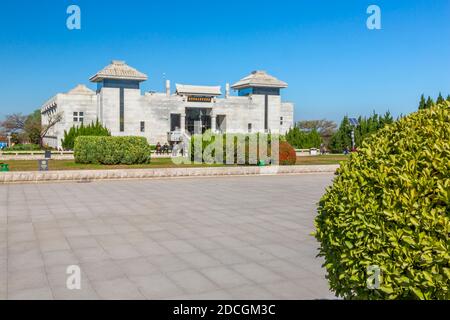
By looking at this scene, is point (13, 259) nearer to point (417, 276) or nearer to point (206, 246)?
point (206, 246)

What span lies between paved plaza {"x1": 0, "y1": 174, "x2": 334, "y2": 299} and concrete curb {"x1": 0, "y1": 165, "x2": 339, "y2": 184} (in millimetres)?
4181

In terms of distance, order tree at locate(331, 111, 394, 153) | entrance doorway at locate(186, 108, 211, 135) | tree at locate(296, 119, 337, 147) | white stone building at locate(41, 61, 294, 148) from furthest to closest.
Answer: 1. tree at locate(296, 119, 337, 147)
2. entrance doorway at locate(186, 108, 211, 135)
3. white stone building at locate(41, 61, 294, 148)
4. tree at locate(331, 111, 394, 153)

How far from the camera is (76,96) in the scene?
190 ft

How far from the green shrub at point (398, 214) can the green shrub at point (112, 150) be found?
78.1 ft

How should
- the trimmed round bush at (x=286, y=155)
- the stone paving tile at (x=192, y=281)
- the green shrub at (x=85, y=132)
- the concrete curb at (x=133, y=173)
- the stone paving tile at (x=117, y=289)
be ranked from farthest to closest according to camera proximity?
1. the green shrub at (x=85, y=132)
2. the trimmed round bush at (x=286, y=155)
3. the concrete curb at (x=133, y=173)
4. the stone paving tile at (x=192, y=281)
5. the stone paving tile at (x=117, y=289)

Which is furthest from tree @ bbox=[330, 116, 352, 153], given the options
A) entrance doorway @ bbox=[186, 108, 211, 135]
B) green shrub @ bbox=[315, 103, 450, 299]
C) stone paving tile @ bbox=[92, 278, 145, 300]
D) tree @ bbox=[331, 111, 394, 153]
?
green shrub @ bbox=[315, 103, 450, 299]

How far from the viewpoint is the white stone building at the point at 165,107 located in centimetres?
5630

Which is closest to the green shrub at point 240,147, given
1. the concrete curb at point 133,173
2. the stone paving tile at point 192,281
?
the concrete curb at point 133,173

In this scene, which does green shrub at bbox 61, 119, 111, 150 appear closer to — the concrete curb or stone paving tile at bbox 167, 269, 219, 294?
the concrete curb

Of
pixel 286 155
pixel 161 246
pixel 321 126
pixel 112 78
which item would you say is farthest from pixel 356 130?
pixel 321 126

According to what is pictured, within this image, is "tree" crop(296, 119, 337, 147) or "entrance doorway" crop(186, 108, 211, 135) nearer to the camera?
"entrance doorway" crop(186, 108, 211, 135)

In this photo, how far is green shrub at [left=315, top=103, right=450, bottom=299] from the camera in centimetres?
311

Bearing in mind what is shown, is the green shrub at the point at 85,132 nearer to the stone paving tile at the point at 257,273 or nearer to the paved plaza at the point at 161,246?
the paved plaza at the point at 161,246
